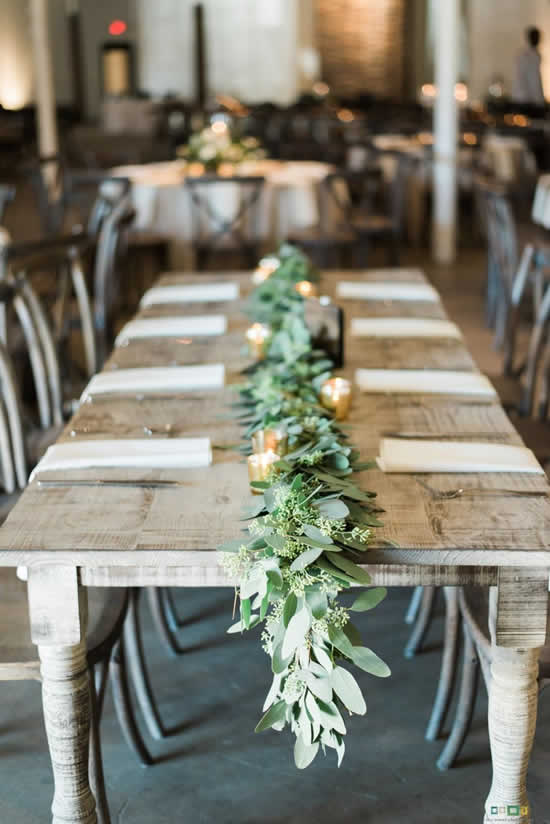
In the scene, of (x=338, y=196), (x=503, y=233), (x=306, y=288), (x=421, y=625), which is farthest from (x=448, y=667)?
(x=338, y=196)

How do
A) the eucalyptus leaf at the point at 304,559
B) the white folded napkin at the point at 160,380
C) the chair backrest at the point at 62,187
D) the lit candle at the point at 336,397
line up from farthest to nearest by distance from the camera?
the chair backrest at the point at 62,187 < the white folded napkin at the point at 160,380 < the lit candle at the point at 336,397 < the eucalyptus leaf at the point at 304,559

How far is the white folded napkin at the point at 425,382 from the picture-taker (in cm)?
217

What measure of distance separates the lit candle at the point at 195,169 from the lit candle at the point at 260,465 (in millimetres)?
5237

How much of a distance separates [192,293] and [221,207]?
3044mm

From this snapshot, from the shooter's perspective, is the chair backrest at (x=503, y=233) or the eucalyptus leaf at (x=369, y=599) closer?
the eucalyptus leaf at (x=369, y=599)

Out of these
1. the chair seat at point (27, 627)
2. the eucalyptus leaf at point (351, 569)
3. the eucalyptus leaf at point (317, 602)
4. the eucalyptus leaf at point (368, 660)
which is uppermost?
the eucalyptus leaf at point (351, 569)

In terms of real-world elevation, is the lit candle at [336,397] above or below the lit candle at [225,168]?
above

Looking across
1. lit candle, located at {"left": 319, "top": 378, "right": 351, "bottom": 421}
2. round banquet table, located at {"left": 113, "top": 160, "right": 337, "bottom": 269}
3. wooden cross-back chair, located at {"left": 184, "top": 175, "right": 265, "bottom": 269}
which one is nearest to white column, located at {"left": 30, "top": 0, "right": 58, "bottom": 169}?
round banquet table, located at {"left": 113, "top": 160, "right": 337, "bottom": 269}

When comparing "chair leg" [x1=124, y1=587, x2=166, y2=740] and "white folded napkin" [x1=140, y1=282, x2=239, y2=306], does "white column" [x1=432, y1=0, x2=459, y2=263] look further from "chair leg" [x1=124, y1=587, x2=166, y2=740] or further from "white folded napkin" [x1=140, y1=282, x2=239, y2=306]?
"chair leg" [x1=124, y1=587, x2=166, y2=740]

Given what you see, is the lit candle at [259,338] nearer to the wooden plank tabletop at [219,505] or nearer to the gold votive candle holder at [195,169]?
the wooden plank tabletop at [219,505]

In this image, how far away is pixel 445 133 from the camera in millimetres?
7543

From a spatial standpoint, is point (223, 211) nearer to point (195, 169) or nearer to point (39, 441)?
point (195, 169)

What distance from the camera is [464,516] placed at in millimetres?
1525
